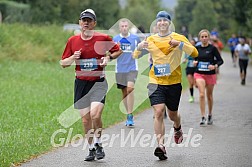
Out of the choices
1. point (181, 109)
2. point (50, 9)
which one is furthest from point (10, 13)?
point (181, 109)

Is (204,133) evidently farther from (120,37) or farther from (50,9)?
(50,9)

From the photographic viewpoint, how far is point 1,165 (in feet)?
28.7

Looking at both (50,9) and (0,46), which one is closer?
(0,46)

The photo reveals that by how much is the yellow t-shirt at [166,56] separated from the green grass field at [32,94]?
2.17 meters

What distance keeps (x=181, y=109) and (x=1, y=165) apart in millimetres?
9399

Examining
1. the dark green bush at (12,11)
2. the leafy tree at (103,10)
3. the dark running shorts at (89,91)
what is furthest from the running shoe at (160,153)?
the leafy tree at (103,10)

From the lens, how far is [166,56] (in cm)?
991

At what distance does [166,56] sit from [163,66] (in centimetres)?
17

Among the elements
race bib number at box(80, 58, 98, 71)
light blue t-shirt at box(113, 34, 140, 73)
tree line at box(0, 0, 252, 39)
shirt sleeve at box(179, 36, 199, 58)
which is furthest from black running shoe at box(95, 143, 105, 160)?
tree line at box(0, 0, 252, 39)

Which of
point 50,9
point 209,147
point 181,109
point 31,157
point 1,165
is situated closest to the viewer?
point 1,165

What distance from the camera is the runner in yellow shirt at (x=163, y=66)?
980 centimetres

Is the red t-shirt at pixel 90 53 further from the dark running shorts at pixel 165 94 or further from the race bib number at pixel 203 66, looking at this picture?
the race bib number at pixel 203 66

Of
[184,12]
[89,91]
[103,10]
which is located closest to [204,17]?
[184,12]

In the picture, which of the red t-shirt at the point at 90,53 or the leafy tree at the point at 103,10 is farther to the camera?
the leafy tree at the point at 103,10
